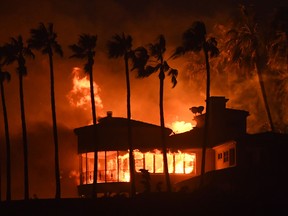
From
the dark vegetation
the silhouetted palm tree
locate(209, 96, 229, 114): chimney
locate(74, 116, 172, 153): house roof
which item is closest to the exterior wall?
locate(209, 96, 229, 114): chimney

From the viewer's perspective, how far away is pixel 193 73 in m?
70.2

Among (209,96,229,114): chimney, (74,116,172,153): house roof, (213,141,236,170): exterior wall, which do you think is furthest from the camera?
(209,96,229,114): chimney

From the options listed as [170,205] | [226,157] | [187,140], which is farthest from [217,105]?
[170,205]

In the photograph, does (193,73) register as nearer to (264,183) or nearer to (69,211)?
(264,183)

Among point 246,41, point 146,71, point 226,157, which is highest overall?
point 246,41

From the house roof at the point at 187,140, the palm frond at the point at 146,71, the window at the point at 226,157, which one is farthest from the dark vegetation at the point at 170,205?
the house roof at the point at 187,140

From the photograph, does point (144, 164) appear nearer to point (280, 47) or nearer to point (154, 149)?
point (154, 149)

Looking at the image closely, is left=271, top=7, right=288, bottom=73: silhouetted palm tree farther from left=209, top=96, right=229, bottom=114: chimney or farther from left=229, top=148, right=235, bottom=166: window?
left=229, top=148, right=235, bottom=166: window

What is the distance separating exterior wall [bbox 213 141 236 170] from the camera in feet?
191

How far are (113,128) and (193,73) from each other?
11.0 meters

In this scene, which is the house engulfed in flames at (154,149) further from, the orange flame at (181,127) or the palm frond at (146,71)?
the palm frond at (146,71)

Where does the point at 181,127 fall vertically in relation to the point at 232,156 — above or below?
above

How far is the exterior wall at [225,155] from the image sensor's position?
58.3m

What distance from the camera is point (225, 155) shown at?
60.4m
